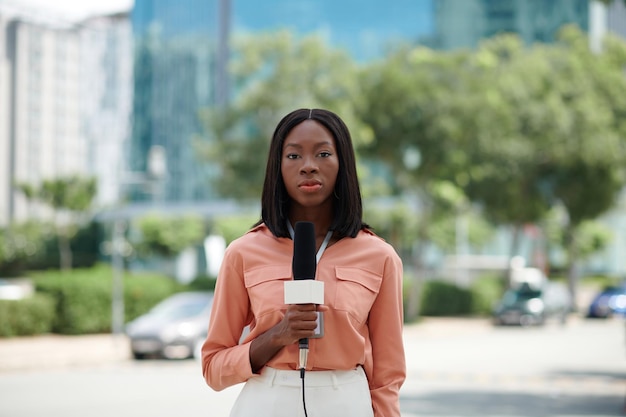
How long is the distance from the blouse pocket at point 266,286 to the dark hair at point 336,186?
0.11m

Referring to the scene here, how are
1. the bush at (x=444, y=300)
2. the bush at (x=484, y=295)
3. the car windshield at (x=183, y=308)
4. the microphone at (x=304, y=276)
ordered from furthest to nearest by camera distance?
the bush at (x=484, y=295)
the bush at (x=444, y=300)
the car windshield at (x=183, y=308)
the microphone at (x=304, y=276)

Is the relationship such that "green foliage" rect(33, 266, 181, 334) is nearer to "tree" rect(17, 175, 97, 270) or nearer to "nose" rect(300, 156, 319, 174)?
"nose" rect(300, 156, 319, 174)

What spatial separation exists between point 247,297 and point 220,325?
10 centimetres

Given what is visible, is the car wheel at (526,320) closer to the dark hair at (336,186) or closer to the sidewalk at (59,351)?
the sidewalk at (59,351)

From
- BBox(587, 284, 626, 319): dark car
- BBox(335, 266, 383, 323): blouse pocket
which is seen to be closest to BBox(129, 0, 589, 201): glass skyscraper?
BBox(587, 284, 626, 319): dark car

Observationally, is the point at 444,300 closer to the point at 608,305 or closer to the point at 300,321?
the point at 608,305

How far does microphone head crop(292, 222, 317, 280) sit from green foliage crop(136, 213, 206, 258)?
72524 millimetres

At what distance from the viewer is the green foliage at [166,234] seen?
7500cm

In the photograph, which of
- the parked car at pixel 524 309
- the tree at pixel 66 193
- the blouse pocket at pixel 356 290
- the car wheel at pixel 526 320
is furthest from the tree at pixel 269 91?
the tree at pixel 66 193

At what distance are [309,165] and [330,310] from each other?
38 centimetres

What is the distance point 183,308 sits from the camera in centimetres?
2419

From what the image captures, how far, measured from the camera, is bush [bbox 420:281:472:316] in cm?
4625

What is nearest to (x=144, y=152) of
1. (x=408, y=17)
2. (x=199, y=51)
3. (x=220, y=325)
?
(x=199, y=51)

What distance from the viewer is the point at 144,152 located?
105 m
